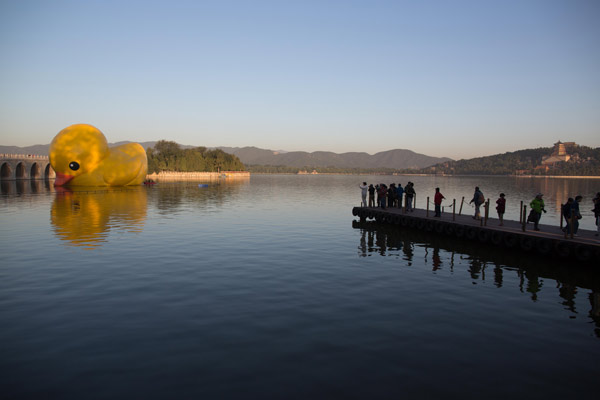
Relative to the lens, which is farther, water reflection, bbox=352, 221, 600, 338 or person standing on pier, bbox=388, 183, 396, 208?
person standing on pier, bbox=388, 183, 396, 208

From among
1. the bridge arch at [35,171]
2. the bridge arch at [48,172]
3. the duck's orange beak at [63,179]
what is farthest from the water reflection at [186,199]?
the bridge arch at [48,172]

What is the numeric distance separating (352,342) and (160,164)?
169 metres

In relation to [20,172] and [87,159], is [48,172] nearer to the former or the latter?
[20,172]

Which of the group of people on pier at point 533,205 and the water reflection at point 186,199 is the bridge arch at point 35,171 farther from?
the group of people on pier at point 533,205

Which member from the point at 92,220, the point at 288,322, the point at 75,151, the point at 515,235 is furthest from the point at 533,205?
the point at 75,151

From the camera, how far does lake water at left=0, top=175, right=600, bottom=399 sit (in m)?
8.77

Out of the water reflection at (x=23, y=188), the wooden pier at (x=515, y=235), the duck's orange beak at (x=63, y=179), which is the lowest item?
the wooden pier at (x=515, y=235)

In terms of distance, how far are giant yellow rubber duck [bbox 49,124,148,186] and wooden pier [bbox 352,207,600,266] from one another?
175 ft

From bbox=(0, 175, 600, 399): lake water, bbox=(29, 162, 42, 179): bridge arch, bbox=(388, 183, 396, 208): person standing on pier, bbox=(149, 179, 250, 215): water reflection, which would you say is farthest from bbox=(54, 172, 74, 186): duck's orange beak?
bbox=(29, 162, 42, 179): bridge arch

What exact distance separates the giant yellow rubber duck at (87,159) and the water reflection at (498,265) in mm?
54177

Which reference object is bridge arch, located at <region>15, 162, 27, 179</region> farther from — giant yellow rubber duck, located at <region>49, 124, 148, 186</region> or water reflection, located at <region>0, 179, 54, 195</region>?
giant yellow rubber duck, located at <region>49, 124, 148, 186</region>

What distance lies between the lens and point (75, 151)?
6662 centimetres

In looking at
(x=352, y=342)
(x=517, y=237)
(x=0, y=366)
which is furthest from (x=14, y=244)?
(x=517, y=237)

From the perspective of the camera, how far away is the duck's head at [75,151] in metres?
66.5
